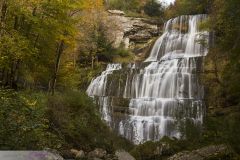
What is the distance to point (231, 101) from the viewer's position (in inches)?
968

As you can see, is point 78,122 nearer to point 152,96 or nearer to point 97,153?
point 97,153

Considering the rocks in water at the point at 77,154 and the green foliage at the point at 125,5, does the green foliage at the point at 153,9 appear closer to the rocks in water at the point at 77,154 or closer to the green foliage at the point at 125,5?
the green foliage at the point at 125,5

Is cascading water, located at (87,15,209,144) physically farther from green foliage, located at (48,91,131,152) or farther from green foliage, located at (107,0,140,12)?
green foliage, located at (107,0,140,12)

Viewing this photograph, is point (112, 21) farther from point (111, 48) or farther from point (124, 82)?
point (124, 82)

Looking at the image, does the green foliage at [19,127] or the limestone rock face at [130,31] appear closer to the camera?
the green foliage at [19,127]

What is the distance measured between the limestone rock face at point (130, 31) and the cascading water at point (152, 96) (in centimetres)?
1110

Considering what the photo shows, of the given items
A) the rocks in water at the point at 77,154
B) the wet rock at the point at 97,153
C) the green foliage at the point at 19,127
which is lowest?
the wet rock at the point at 97,153

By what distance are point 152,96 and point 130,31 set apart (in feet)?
62.6

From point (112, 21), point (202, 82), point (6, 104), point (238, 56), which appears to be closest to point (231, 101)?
point (202, 82)

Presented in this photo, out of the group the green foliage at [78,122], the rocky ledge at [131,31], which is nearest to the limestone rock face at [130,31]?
the rocky ledge at [131,31]

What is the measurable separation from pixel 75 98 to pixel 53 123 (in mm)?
2157

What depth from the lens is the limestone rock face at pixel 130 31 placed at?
146 feet

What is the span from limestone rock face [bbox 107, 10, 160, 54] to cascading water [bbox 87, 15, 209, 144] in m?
11.1

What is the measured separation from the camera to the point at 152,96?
2858 cm
